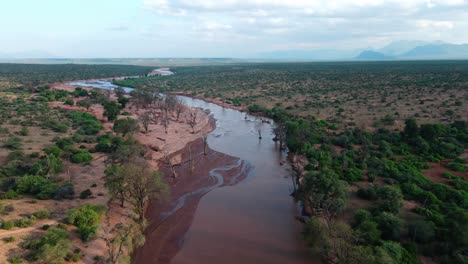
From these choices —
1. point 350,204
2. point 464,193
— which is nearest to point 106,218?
point 350,204

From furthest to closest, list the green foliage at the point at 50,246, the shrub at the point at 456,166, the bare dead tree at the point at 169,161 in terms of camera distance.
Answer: the bare dead tree at the point at 169,161
the shrub at the point at 456,166
the green foliage at the point at 50,246

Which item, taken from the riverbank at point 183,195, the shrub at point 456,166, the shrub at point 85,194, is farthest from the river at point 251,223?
the shrub at point 456,166

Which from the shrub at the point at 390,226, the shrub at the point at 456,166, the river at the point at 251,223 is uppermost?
the shrub at the point at 456,166

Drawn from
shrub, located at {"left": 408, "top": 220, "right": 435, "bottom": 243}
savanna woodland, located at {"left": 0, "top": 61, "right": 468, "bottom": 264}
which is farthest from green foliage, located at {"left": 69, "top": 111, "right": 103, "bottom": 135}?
shrub, located at {"left": 408, "top": 220, "right": 435, "bottom": 243}

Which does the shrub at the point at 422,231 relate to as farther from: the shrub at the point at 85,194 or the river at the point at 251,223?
the shrub at the point at 85,194

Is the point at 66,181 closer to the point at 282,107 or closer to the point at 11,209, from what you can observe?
the point at 11,209

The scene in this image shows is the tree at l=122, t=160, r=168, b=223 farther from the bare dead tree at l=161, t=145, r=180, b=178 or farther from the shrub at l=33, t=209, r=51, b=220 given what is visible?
the bare dead tree at l=161, t=145, r=180, b=178

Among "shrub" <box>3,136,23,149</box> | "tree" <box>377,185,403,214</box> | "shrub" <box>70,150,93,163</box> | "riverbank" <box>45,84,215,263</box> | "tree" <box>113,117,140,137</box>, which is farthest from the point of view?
"tree" <box>113,117,140,137</box>

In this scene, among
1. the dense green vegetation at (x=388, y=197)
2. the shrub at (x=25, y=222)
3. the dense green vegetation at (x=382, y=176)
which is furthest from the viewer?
the shrub at (x=25, y=222)
